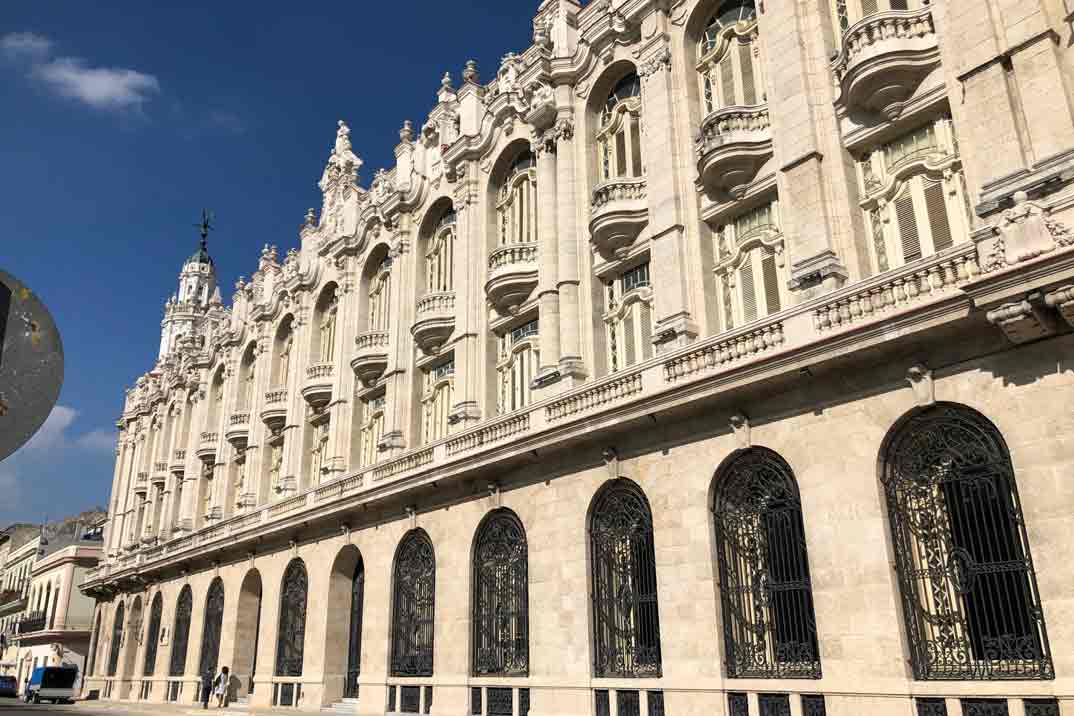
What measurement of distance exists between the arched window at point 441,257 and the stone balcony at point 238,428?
14565 mm

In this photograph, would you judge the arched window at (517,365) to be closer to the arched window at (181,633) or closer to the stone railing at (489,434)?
the stone railing at (489,434)

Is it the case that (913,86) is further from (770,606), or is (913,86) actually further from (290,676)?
(290,676)

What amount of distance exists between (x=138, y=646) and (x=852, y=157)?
137 feet

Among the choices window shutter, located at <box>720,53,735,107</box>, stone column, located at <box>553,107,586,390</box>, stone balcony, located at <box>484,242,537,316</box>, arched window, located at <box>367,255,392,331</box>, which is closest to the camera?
window shutter, located at <box>720,53,735,107</box>

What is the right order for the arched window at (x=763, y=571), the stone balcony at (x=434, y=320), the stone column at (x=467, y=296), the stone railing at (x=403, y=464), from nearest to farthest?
the arched window at (x=763, y=571), the stone railing at (x=403, y=464), the stone column at (x=467, y=296), the stone balcony at (x=434, y=320)

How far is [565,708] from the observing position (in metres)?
19.2

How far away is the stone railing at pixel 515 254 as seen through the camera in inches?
992

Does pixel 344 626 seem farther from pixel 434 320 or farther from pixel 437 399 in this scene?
pixel 434 320

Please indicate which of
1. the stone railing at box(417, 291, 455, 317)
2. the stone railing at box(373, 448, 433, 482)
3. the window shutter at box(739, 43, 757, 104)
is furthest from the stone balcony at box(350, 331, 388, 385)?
the window shutter at box(739, 43, 757, 104)

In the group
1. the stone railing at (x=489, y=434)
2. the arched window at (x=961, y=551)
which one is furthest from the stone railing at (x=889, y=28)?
the stone railing at (x=489, y=434)

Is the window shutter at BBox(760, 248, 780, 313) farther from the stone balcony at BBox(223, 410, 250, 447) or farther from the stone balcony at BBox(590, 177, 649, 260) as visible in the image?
the stone balcony at BBox(223, 410, 250, 447)

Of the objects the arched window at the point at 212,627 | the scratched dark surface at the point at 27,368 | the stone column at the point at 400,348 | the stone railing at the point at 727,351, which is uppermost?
the stone column at the point at 400,348

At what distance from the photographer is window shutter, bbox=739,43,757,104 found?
2033cm

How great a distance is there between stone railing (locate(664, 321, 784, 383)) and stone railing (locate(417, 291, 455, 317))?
36.6ft
